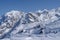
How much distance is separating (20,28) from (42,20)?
1.02 meters

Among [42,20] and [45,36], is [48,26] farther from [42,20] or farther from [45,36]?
[42,20]

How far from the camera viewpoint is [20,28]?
8422 millimetres

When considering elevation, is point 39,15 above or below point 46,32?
above

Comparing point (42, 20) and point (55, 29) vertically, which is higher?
point (42, 20)

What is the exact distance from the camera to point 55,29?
6902 mm

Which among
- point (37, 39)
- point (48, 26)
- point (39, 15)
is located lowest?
point (37, 39)

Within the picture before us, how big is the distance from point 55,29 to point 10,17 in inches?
181

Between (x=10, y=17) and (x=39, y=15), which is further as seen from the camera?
(x=10, y=17)

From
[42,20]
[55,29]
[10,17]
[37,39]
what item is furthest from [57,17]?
[10,17]

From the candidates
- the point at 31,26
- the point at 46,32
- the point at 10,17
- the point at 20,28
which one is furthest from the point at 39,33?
the point at 10,17

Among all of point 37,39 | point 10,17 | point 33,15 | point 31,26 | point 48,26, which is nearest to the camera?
point 37,39

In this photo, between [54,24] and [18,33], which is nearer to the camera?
[54,24]

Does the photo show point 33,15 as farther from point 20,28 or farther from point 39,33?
point 39,33

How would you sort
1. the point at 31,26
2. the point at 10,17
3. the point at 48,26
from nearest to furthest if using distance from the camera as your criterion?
the point at 48,26
the point at 31,26
the point at 10,17
